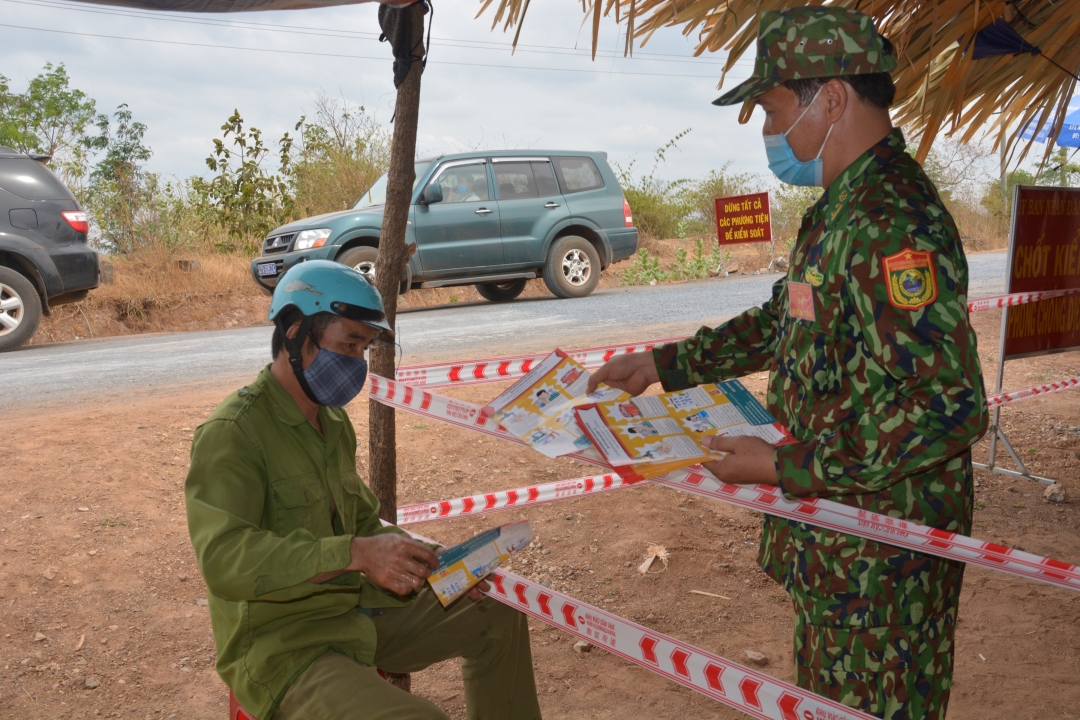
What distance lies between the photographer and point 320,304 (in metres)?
2.17

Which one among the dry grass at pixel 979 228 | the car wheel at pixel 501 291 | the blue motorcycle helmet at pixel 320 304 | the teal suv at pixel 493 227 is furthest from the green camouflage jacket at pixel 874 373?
the dry grass at pixel 979 228

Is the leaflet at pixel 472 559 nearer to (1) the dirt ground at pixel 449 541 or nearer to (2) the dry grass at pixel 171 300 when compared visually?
(1) the dirt ground at pixel 449 541

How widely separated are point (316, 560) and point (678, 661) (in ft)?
3.03

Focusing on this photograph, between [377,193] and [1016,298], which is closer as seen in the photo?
[1016,298]

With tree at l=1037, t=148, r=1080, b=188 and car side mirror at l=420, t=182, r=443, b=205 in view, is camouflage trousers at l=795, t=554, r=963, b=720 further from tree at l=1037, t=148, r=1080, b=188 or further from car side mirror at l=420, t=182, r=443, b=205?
car side mirror at l=420, t=182, r=443, b=205

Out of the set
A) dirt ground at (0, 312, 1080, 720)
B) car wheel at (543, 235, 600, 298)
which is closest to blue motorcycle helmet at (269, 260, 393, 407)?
dirt ground at (0, 312, 1080, 720)

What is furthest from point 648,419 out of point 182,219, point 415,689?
point 182,219

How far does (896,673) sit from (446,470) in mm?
3644

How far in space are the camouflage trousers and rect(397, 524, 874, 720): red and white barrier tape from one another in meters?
0.04

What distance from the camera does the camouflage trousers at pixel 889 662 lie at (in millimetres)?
1805

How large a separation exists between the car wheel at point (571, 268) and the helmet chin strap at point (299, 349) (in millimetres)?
10302

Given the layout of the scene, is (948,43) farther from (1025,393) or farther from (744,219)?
(744,219)

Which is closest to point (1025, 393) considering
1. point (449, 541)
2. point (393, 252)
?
point (449, 541)

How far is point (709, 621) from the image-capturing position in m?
3.94
